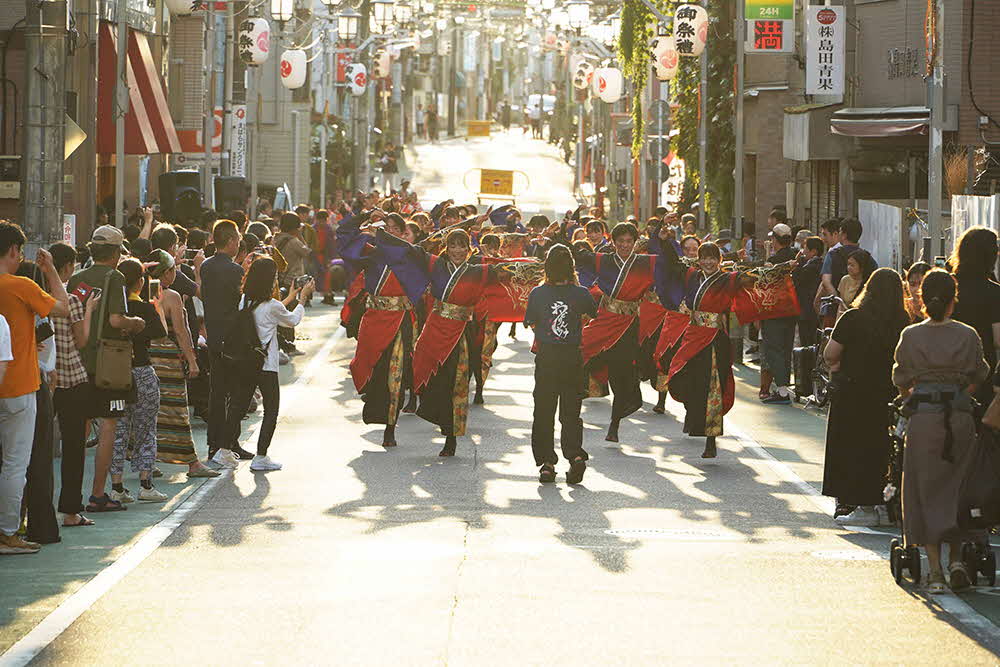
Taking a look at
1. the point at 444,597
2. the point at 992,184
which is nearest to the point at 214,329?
the point at 444,597

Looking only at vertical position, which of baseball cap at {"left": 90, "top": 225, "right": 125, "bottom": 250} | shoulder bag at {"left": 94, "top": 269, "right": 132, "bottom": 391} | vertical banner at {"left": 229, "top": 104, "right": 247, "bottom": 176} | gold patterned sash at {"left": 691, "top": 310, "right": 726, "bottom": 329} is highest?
vertical banner at {"left": 229, "top": 104, "right": 247, "bottom": 176}

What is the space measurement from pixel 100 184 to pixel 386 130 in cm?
7323

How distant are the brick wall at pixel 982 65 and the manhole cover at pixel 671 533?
58.2 ft

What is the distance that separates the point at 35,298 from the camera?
10.7 metres

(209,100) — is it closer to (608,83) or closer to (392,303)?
(392,303)

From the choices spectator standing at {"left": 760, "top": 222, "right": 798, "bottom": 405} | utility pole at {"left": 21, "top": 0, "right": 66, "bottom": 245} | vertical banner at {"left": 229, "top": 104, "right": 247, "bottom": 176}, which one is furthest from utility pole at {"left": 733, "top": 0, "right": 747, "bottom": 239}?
utility pole at {"left": 21, "top": 0, "right": 66, "bottom": 245}

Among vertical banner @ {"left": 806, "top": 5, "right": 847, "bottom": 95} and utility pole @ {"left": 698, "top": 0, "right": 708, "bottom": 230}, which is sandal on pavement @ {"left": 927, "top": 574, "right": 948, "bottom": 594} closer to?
Result: vertical banner @ {"left": 806, "top": 5, "right": 847, "bottom": 95}

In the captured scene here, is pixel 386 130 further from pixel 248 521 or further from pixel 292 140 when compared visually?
pixel 248 521

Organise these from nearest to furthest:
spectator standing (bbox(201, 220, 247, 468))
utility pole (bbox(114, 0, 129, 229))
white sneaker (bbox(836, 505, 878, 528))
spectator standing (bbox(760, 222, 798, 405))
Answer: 1. white sneaker (bbox(836, 505, 878, 528))
2. spectator standing (bbox(201, 220, 247, 468))
3. spectator standing (bbox(760, 222, 798, 405))
4. utility pole (bbox(114, 0, 129, 229))

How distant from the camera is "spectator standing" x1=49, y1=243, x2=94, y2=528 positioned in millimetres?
12250

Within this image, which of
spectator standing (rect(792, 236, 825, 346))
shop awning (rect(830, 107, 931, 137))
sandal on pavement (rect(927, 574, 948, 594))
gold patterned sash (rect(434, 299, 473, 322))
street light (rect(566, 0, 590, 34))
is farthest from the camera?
street light (rect(566, 0, 590, 34))

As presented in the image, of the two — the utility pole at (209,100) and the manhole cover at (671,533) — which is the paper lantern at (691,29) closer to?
the utility pole at (209,100)

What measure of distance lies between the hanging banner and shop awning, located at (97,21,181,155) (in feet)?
33.9

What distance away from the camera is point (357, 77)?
64.4m
